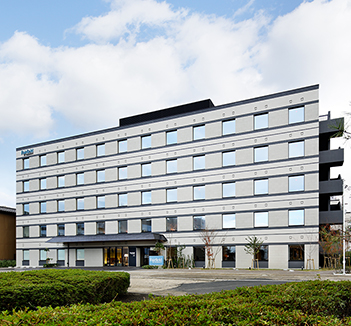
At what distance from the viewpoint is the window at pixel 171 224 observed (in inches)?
1409

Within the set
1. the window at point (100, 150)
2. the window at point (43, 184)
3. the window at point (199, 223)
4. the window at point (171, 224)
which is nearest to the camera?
the window at point (199, 223)

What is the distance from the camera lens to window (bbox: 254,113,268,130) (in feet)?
107

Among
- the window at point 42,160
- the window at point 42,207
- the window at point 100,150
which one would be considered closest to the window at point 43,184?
the window at point 42,207

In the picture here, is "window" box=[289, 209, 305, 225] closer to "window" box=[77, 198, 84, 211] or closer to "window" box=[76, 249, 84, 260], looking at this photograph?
"window" box=[76, 249, 84, 260]

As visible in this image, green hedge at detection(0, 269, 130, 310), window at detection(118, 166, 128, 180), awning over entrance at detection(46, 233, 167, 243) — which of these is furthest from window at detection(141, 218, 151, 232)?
green hedge at detection(0, 269, 130, 310)

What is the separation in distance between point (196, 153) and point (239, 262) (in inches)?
459

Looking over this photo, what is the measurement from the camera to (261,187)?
3216cm

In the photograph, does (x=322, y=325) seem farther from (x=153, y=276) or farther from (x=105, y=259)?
(x=105, y=259)

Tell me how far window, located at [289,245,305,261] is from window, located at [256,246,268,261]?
84.8 inches

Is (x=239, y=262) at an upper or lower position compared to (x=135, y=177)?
lower

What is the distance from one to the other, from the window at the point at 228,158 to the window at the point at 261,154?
2.30m

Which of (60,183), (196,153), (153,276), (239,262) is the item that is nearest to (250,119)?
(196,153)

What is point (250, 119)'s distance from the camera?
33.1 metres

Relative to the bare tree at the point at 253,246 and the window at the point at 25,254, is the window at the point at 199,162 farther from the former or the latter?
the window at the point at 25,254
